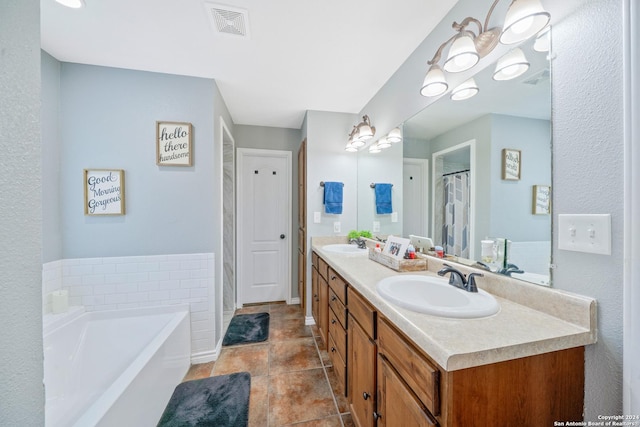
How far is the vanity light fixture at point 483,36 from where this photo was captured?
0.88m

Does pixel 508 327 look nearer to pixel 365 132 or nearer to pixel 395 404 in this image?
pixel 395 404

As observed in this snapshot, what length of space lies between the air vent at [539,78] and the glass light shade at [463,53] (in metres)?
0.26

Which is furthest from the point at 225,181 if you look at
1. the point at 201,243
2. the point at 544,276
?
the point at 544,276

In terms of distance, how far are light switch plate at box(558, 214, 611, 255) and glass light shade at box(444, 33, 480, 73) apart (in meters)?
0.79

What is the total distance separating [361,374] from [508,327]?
774 millimetres

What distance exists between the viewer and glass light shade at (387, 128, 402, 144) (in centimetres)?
189

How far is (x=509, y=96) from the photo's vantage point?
1.07 meters

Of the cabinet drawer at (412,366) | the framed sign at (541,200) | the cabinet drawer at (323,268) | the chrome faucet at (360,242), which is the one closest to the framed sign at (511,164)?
the framed sign at (541,200)

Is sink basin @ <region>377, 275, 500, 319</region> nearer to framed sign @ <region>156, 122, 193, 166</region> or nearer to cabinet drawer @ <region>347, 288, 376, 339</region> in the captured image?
cabinet drawer @ <region>347, 288, 376, 339</region>

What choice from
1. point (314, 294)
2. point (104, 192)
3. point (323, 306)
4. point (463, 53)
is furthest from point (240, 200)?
point (463, 53)

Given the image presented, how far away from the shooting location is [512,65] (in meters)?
1.01

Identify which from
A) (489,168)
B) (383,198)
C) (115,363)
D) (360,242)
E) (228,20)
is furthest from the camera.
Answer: (360,242)

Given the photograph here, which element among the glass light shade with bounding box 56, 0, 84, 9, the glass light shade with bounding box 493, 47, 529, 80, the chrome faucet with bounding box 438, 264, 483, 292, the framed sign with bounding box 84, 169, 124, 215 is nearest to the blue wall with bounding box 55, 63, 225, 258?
the framed sign with bounding box 84, 169, 124, 215

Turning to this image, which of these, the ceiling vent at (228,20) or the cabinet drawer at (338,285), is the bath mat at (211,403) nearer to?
the cabinet drawer at (338,285)
